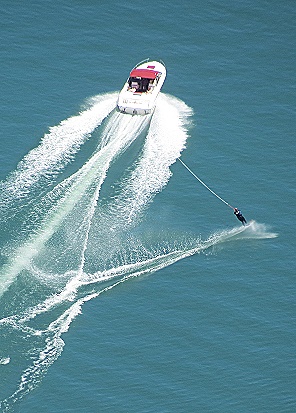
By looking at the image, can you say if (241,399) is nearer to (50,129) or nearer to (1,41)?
(50,129)

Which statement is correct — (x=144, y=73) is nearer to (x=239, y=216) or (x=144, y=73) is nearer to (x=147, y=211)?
(x=147, y=211)

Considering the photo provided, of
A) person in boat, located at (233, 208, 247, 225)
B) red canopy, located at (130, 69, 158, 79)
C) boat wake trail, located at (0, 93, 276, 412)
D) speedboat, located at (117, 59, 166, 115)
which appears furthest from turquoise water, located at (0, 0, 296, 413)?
red canopy, located at (130, 69, 158, 79)

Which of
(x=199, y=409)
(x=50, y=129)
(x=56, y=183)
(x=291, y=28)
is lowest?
(x=199, y=409)

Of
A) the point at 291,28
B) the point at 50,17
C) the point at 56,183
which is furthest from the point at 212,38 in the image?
the point at 56,183

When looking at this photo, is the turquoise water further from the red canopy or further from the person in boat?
the red canopy

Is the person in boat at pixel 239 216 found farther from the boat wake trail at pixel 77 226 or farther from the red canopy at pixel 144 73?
the red canopy at pixel 144 73

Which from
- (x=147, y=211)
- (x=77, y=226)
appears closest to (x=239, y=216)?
(x=147, y=211)

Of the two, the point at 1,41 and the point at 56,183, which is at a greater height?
the point at 1,41
